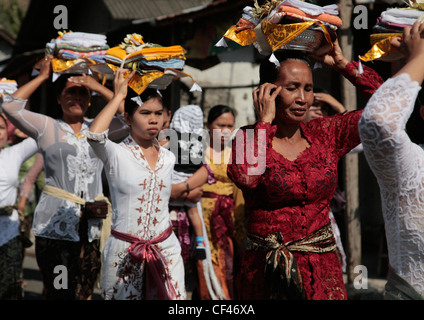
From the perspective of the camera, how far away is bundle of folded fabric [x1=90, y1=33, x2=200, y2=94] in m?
4.32

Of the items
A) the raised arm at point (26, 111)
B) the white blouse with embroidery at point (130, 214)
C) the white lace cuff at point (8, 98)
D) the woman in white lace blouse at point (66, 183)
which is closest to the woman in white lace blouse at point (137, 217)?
the white blouse with embroidery at point (130, 214)

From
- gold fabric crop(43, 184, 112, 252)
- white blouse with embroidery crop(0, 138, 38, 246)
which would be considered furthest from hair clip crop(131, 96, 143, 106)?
white blouse with embroidery crop(0, 138, 38, 246)

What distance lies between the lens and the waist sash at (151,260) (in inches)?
163

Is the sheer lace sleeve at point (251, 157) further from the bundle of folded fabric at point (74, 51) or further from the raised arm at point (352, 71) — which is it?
the bundle of folded fabric at point (74, 51)

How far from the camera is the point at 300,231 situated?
123 inches

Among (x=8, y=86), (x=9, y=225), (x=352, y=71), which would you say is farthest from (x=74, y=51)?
(x=352, y=71)

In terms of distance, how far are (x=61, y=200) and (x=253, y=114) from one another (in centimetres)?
409

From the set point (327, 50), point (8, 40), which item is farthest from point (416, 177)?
point (8, 40)

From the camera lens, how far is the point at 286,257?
9.96 feet

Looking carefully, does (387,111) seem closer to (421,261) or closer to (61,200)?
(421,261)

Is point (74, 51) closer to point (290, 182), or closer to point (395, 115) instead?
point (290, 182)

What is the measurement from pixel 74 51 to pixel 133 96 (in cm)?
100

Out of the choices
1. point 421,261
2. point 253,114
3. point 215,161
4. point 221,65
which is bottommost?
point 421,261

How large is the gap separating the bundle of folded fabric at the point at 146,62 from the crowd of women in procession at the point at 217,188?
10 cm
